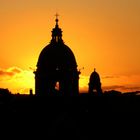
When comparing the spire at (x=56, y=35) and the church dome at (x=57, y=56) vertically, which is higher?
the spire at (x=56, y=35)

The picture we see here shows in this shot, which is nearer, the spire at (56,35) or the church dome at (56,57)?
the church dome at (56,57)

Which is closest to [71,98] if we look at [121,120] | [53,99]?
[53,99]

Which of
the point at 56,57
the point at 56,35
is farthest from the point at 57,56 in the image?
the point at 56,35

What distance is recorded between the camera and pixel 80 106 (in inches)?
2891

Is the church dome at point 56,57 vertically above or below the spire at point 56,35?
below

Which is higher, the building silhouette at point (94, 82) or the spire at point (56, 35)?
the spire at point (56, 35)

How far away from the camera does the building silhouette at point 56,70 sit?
94.9 metres

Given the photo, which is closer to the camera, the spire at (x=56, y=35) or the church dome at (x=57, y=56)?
the church dome at (x=57, y=56)

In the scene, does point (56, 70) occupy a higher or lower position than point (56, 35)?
lower

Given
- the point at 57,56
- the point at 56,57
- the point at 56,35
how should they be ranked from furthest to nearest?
the point at 56,35 < the point at 56,57 < the point at 57,56

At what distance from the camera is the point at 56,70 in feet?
315

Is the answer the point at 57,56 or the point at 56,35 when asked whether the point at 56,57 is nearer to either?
the point at 57,56

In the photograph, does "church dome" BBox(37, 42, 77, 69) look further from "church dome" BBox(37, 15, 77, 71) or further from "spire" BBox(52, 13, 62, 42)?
"spire" BBox(52, 13, 62, 42)

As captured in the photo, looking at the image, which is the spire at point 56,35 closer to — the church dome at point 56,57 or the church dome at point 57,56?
the church dome at point 56,57
